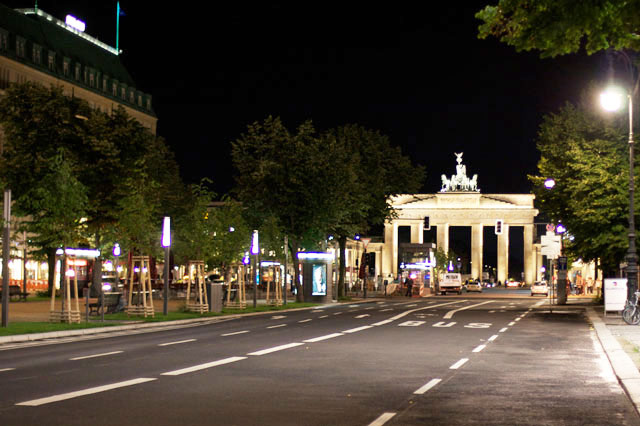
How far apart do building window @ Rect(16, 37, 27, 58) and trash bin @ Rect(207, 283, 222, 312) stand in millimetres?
40843

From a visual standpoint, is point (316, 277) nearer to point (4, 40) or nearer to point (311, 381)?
point (4, 40)

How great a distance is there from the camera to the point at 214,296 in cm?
4062

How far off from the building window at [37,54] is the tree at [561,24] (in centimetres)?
7053

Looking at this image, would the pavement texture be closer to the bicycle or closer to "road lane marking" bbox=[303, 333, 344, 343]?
the bicycle

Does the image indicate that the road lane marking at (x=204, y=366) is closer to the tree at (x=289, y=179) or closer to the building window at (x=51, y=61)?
the tree at (x=289, y=179)

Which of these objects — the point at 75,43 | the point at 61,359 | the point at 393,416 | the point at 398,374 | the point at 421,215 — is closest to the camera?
the point at 393,416

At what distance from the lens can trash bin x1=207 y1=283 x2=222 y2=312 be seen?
133 ft

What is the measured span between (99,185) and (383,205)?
25.5 meters

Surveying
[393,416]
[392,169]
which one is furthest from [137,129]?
[393,416]

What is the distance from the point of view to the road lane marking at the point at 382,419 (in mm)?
10414

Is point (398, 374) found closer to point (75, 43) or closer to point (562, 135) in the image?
point (562, 135)

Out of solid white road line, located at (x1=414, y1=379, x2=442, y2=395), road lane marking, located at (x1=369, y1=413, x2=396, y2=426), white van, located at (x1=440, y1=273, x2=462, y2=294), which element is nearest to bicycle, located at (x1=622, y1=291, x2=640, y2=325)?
solid white road line, located at (x1=414, y1=379, x2=442, y2=395)

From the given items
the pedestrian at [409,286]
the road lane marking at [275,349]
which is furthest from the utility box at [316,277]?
the road lane marking at [275,349]

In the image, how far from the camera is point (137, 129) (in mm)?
49906
